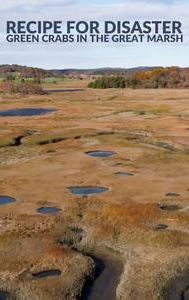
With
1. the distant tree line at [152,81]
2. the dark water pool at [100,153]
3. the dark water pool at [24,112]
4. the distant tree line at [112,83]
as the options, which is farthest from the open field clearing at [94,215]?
the distant tree line at [152,81]

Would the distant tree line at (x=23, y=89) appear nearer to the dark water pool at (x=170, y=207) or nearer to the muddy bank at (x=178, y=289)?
the dark water pool at (x=170, y=207)

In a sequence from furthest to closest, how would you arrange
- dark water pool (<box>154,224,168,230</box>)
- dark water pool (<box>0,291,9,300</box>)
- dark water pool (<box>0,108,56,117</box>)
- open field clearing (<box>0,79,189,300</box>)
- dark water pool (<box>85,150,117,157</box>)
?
dark water pool (<box>0,108,56,117</box>) → dark water pool (<box>85,150,117,157</box>) → dark water pool (<box>154,224,168,230</box>) → open field clearing (<box>0,79,189,300</box>) → dark water pool (<box>0,291,9,300</box>)

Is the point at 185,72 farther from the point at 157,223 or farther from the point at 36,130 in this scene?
the point at 157,223

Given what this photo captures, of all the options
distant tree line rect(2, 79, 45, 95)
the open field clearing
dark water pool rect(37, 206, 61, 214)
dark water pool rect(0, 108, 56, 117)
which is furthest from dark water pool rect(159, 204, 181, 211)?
distant tree line rect(2, 79, 45, 95)

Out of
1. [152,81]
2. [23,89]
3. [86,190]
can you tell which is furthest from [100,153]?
[152,81]

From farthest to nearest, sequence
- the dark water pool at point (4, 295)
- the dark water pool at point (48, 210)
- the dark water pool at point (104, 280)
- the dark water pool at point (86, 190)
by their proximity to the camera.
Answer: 1. the dark water pool at point (86, 190)
2. the dark water pool at point (48, 210)
3. the dark water pool at point (104, 280)
4. the dark water pool at point (4, 295)

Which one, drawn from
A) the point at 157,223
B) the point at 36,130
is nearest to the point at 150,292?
the point at 157,223

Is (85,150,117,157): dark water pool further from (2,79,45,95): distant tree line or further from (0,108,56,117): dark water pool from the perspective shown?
(2,79,45,95): distant tree line
